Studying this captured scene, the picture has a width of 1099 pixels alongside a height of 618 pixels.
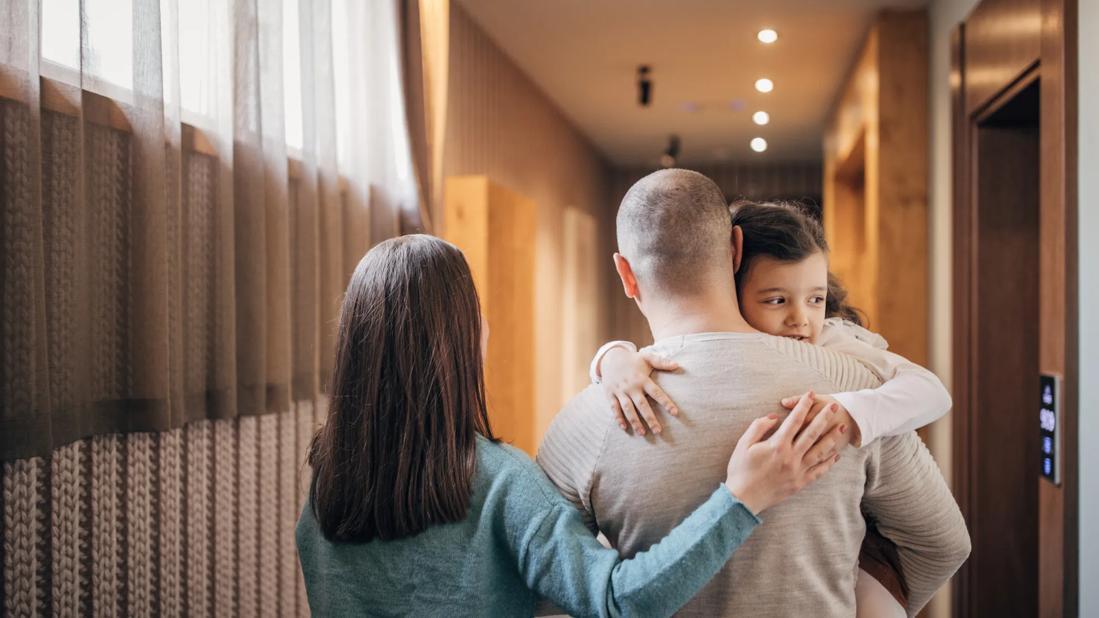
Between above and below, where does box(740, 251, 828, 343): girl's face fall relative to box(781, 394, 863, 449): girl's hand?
above

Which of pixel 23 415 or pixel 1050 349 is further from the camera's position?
pixel 1050 349

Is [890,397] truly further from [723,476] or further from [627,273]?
[627,273]

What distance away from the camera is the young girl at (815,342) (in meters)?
1.07

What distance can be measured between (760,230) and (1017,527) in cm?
226

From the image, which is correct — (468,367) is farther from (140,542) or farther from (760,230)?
(140,542)

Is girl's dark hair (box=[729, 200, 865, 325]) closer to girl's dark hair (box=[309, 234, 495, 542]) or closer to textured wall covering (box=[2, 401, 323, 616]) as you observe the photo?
girl's dark hair (box=[309, 234, 495, 542])

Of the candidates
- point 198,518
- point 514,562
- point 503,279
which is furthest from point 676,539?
point 503,279

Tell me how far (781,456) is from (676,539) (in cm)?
16

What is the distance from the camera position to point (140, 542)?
62.9 inches

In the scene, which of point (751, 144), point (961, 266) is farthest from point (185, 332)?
point (751, 144)

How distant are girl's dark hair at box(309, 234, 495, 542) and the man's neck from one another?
0.29 metres

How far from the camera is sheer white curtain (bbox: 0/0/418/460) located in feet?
4.25

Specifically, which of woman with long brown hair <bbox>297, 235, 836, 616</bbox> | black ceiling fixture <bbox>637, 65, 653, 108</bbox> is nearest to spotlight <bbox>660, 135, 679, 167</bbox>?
black ceiling fixture <bbox>637, 65, 653, 108</bbox>

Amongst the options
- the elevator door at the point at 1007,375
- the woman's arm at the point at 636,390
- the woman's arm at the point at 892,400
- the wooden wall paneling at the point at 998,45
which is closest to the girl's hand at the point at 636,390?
the woman's arm at the point at 636,390
